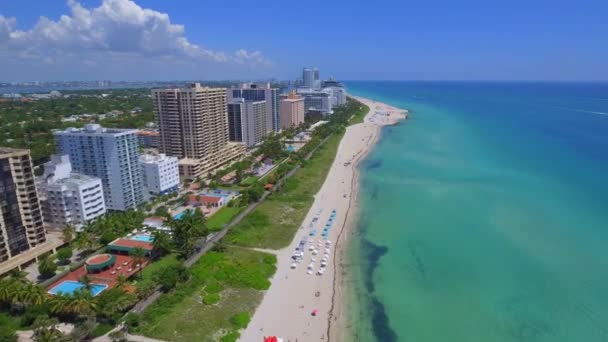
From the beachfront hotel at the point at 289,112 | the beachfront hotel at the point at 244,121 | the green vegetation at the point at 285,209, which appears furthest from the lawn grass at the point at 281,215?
the beachfront hotel at the point at 289,112

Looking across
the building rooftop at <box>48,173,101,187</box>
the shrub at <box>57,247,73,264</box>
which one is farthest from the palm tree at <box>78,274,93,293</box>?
the building rooftop at <box>48,173,101,187</box>

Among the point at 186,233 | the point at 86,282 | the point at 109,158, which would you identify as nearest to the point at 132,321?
the point at 86,282

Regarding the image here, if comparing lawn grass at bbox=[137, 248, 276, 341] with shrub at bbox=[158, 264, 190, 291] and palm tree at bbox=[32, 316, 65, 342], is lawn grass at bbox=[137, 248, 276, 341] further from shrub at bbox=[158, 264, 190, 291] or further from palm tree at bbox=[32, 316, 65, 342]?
palm tree at bbox=[32, 316, 65, 342]

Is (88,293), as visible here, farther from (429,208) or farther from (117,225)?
(429,208)

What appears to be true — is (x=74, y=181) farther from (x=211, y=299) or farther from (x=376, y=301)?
(x=376, y=301)

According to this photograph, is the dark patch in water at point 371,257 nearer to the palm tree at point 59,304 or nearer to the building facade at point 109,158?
the palm tree at point 59,304

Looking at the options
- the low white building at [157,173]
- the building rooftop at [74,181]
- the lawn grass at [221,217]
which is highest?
the building rooftop at [74,181]
